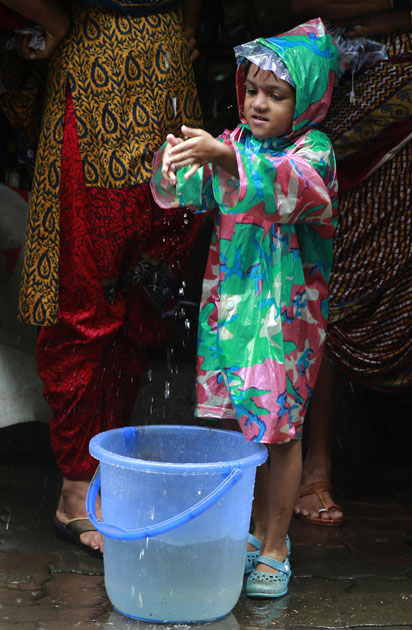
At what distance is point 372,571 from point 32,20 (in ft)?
6.34

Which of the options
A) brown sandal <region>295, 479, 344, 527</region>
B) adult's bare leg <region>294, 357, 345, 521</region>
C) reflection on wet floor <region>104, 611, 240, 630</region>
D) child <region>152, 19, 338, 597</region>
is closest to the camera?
reflection on wet floor <region>104, 611, 240, 630</region>

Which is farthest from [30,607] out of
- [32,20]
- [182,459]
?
[32,20]

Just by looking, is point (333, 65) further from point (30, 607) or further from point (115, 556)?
point (30, 607)

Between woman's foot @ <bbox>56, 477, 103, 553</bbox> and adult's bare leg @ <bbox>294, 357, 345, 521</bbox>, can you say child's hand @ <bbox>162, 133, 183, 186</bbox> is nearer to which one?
woman's foot @ <bbox>56, 477, 103, 553</bbox>

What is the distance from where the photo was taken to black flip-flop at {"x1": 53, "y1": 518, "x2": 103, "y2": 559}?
2.74 m

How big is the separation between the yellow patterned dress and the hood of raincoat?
0.25 m

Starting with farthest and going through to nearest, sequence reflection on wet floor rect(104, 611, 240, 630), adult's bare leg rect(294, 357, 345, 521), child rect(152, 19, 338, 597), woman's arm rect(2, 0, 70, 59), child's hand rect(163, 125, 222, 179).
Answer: adult's bare leg rect(294, 357, 345, 521)
woman's arm rect(2, 0, 70, 59)
child rect(152, 19, 338, 597)
reflection on wet floor rect(104, 611, 240, 630)
child's hand rect(163, 125, 222, 179)

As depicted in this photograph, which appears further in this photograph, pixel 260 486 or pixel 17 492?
pixel 17 492

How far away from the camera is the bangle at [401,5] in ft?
9.13

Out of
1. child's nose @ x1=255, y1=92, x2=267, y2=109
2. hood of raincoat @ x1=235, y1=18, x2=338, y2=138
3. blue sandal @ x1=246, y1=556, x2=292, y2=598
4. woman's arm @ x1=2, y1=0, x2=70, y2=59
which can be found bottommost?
blue sandal @ x1=246, y1=556, x2=292, y2=598

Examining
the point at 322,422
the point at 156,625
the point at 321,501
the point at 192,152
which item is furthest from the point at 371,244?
the point at 156,625

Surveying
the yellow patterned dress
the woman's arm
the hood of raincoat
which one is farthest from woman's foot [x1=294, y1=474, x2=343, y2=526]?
the woman's arm

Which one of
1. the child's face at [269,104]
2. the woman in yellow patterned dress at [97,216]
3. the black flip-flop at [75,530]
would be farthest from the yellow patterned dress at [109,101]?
the black flip-flop at [75,530]

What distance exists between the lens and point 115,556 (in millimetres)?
2248
